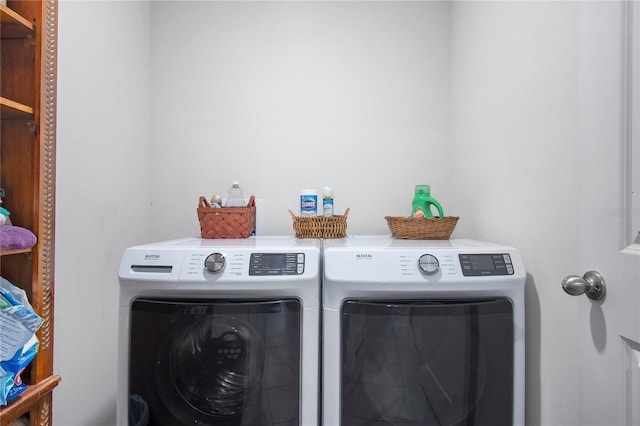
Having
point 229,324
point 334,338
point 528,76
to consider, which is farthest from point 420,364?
point 528,76

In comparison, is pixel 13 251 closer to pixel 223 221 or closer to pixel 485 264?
pixel 223 221

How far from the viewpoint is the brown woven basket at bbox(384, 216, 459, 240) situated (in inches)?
53.3

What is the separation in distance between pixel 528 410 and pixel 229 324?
1064mm

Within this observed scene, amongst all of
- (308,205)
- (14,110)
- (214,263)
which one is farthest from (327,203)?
(14,110)

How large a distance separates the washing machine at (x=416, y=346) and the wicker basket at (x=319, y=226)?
1.45 feet

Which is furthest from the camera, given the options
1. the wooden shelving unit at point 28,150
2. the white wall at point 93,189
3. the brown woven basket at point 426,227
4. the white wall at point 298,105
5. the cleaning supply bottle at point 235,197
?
the white wall at point 298,105

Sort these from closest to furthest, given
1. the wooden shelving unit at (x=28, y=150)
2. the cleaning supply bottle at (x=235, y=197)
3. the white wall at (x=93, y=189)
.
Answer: the wooden shelving unit at (x=28, y=150) < the white wall at (x=93, y=189) < the cleaning supply bottle at (x=235, y=197)

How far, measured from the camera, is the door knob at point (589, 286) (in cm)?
77

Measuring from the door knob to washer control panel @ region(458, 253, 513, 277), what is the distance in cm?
23

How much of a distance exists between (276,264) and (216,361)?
342 mm

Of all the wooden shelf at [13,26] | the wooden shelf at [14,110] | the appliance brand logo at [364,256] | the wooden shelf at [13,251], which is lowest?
the appliance brand logo at [364,256]

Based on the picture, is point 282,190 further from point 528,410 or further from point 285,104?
point 528,410

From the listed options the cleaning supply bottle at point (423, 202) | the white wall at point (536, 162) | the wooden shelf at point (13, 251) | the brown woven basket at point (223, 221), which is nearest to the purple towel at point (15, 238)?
the wooden shelf at point (13, 251)

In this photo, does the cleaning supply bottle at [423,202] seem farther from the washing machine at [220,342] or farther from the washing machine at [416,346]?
the washing machine at [220,342]
